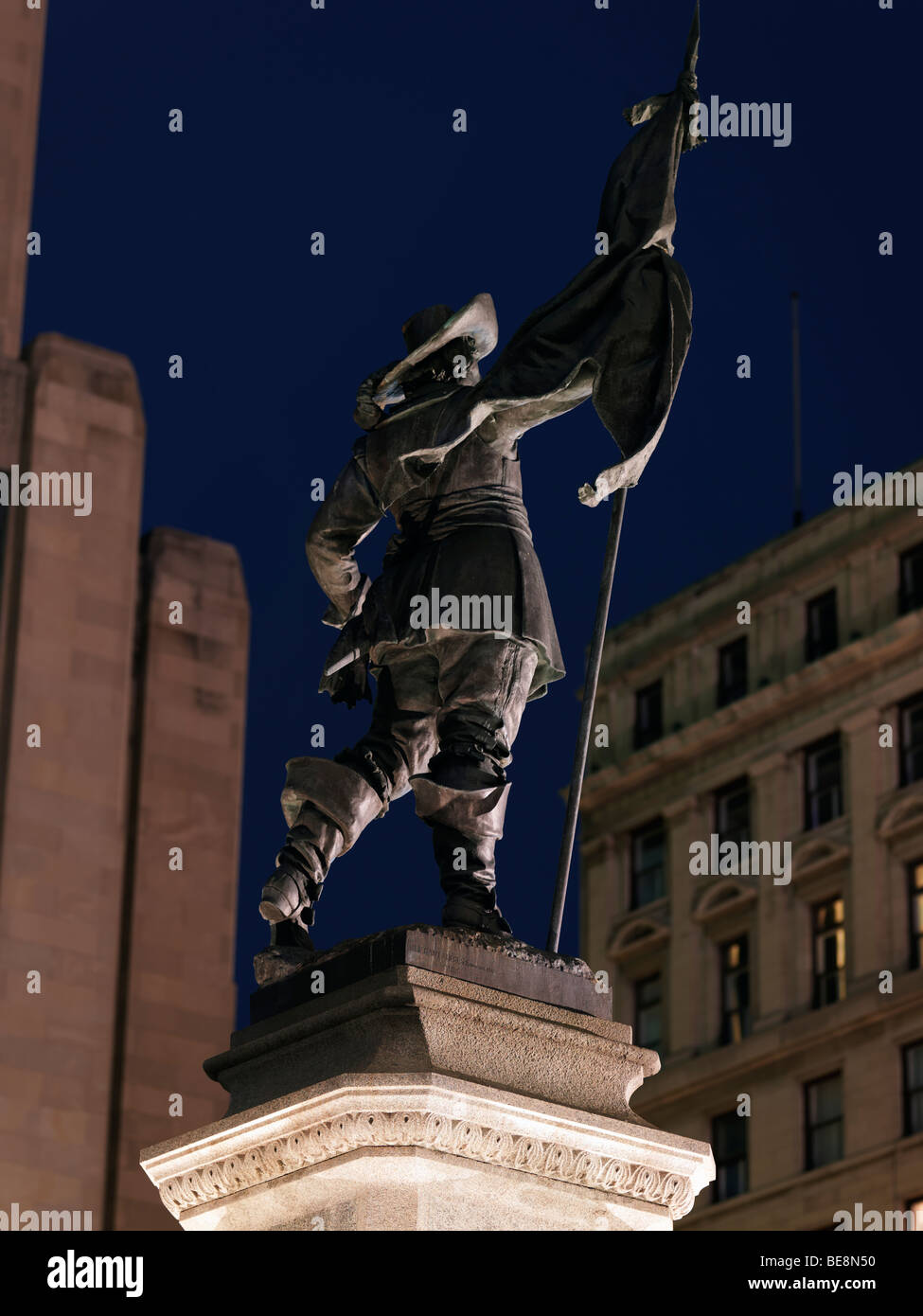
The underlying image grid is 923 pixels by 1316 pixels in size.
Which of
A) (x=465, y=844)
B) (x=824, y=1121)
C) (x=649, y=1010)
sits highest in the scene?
(x=649, y=1010)

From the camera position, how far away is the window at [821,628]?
201 feet

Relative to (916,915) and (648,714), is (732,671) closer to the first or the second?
Result: (648,714)

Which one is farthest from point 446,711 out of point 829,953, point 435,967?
point 829,953

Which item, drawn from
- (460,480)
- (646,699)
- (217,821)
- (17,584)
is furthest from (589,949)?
(460,480)

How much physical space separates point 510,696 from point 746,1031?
49552 millimetres

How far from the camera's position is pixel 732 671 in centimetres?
6394

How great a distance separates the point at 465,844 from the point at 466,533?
1.44 m

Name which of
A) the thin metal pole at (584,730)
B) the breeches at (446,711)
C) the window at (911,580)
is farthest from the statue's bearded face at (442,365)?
the window at (911,580)

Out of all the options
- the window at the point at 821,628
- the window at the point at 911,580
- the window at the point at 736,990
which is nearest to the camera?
the window at the point at 911,580

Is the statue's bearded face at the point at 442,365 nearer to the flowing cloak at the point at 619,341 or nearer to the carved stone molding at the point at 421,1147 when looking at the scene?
the flowing cloak at the point at 619,341

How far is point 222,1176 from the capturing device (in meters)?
10.9

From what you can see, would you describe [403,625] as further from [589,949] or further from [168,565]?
[589,949]

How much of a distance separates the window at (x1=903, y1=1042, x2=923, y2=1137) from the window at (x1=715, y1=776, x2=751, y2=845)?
329 inches

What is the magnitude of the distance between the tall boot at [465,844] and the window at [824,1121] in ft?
152
